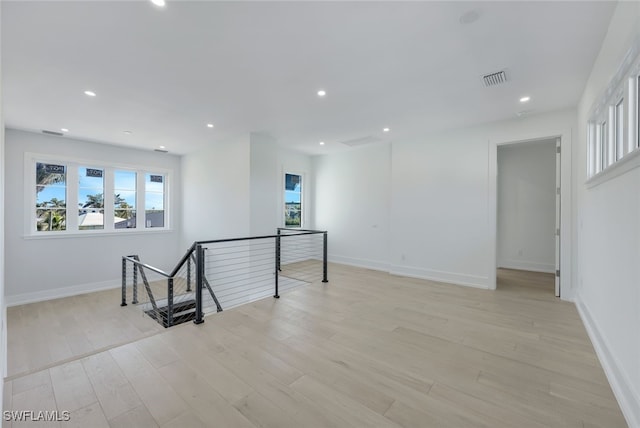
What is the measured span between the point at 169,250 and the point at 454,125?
716cm

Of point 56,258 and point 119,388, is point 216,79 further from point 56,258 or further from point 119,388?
point 56,258

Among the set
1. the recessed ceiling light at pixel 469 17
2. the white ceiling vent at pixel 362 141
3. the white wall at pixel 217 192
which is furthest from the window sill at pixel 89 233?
the recessed ceiling light at pixel 469 17

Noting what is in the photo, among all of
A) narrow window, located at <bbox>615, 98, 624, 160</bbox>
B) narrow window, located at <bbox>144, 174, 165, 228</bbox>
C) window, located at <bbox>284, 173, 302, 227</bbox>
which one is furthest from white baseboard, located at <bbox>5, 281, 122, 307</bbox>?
narrow window, located at <bbox>615, 98, 624, 160</bbox>

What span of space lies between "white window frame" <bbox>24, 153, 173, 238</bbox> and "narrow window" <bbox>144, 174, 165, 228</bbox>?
72 millimetres

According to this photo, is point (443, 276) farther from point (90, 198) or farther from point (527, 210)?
point (90, 198)

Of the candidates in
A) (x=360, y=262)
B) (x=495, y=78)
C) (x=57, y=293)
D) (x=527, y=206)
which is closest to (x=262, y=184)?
(x=360, y=262)

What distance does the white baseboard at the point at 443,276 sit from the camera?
4.57 meters

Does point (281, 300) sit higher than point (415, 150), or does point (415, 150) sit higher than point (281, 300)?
point (415, 150)

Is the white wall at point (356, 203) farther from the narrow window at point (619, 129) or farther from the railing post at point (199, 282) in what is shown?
the railing post at point (199, 282)

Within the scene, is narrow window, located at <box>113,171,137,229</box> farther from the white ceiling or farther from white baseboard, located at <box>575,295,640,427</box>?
white baseboard, located at <box>575,295,640,427</box>

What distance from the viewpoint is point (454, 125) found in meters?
4.66

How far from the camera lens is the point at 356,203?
662cm

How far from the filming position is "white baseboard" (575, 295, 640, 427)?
1.62m

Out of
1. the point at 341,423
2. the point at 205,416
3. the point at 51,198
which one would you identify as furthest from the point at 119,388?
the point at 51,198
